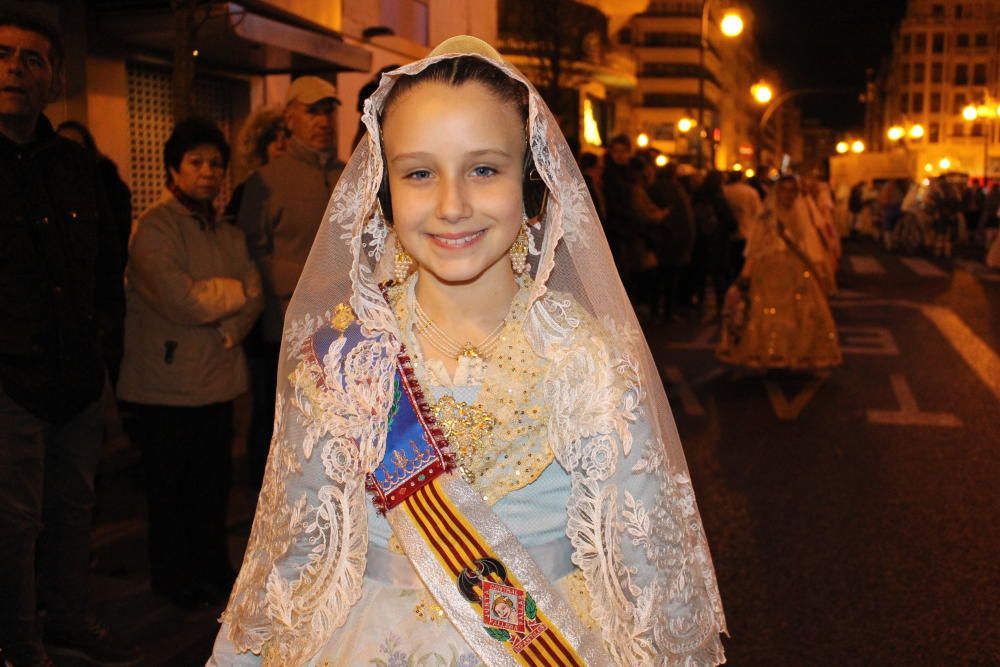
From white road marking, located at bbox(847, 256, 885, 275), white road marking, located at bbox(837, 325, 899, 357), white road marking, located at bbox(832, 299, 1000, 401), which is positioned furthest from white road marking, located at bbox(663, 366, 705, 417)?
white road marking, located at bbox(847, 256, 885, 275)

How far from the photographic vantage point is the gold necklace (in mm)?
2150

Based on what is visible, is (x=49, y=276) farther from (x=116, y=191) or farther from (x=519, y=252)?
(x=519, y=252)

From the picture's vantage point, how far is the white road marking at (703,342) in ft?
38.8

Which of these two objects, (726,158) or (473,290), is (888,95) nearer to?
(726,158)

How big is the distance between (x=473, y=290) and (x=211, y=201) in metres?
2.83

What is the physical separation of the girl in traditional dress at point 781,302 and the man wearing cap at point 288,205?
5.49 m

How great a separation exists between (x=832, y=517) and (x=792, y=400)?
3.33m

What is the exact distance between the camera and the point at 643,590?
1.97 metres

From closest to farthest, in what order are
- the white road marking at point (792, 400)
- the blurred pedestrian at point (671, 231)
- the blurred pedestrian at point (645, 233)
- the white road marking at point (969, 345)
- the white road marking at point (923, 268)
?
the white road marking at point (792, 400)
the white road marking at point (969, 345)
the blurred pedestrian at point (645, 233)
the blurred pedestrian at point (671, 231)
the white road marking at point (923, 268)

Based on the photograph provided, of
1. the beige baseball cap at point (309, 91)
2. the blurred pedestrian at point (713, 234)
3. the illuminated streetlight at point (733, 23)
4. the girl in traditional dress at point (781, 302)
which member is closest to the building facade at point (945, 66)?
the illuminated streetlight at point (733, 23)

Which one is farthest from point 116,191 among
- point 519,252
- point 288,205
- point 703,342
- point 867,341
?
point 867,341

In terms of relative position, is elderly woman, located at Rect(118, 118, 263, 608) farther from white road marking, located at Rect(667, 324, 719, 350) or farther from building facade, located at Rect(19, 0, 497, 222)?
white road marking, located at Rect(667, 324, 719, 350)

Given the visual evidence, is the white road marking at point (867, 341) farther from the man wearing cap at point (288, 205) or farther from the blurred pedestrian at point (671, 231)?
the man wearing cap at point (288, 205)

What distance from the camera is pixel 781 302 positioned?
10.1 meters
